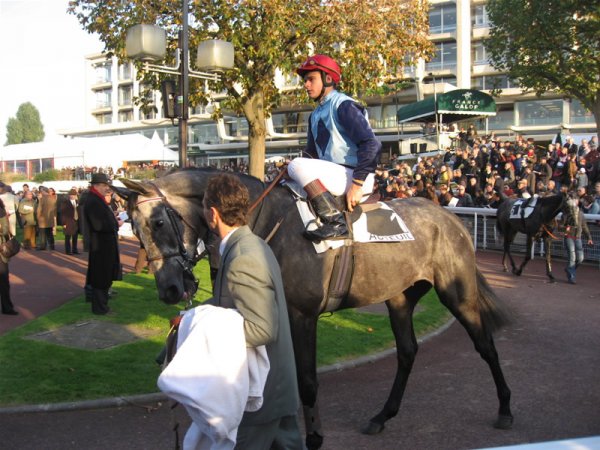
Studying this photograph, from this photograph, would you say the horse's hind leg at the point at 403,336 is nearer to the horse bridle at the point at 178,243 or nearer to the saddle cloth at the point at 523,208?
the horse bridle at the point at 178,243

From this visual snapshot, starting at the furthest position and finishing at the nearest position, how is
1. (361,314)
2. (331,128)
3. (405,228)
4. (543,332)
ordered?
(361,314) < (543,332) < (405,228) < (331,128)

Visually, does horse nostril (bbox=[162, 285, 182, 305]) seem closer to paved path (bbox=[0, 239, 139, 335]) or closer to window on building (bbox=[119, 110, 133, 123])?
paved path (bbox=[0, 239, 139, 335])

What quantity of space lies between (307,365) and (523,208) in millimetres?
10927

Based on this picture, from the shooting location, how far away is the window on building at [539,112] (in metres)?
46.1

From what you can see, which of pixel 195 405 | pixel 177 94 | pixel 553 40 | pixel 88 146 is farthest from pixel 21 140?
pixel 195 405

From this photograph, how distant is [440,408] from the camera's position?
5066 millimetres

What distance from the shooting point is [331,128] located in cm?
423

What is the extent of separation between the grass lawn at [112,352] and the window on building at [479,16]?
44.6 m

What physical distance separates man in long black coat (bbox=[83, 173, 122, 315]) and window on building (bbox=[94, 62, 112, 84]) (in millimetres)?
77631

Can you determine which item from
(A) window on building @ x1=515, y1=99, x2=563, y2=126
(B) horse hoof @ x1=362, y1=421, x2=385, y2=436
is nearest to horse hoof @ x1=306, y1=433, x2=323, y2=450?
(B) horse hoof @ x1=362, y1=421, x2=385, y2=436

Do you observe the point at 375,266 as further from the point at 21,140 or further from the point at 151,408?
the point at 21,140

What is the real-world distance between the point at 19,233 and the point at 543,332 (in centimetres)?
2077

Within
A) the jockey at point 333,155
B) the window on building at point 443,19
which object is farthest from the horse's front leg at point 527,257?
the window on building at point 443,19

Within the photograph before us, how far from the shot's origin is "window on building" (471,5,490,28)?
48.6 m
